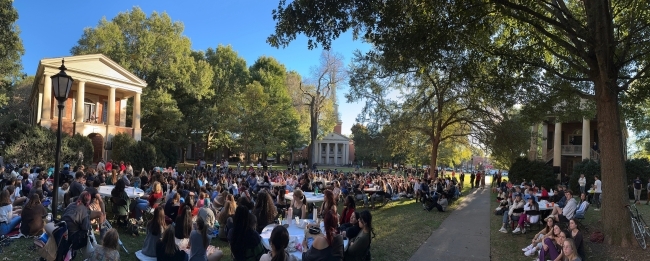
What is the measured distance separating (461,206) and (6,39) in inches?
1088

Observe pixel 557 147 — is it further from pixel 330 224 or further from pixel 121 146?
pixel 121 146

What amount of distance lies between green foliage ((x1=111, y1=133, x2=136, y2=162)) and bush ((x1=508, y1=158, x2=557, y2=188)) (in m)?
29.6

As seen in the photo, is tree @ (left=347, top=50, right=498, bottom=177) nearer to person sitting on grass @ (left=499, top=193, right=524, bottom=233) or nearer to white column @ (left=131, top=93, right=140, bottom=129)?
person sitting on grass @ (left=499, top=193, right=524, bottom=233)

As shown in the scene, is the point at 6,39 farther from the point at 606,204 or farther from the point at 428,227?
the point at 606,204

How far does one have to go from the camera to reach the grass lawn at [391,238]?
776cm

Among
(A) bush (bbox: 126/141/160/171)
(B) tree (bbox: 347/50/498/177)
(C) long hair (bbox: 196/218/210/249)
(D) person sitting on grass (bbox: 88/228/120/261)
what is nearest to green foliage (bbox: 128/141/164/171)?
(A) bush (bbox: 126/141/160/171)

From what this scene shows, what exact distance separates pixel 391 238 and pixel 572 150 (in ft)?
109

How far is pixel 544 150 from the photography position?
39031 mm

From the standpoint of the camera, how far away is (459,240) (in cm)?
1049

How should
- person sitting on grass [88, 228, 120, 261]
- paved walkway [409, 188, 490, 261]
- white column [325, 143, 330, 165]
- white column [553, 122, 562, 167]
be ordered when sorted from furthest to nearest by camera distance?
1. white column [325, 143, 330, 165]
2. white column [553, 122, 562, 167]
3. paved walkway [409, 188, 490, 261]
4. person sitting on grass [88, 228, 120, 261]

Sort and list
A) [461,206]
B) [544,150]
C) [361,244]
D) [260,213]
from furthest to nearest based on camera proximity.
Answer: [544,150] → [461,206] → [260,213] → [361,244]

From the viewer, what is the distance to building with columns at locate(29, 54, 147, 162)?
32.3 meters

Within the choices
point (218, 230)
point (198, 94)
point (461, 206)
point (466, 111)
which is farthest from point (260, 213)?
point (198, 94)

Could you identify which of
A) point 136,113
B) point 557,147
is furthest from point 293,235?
point 557,147
